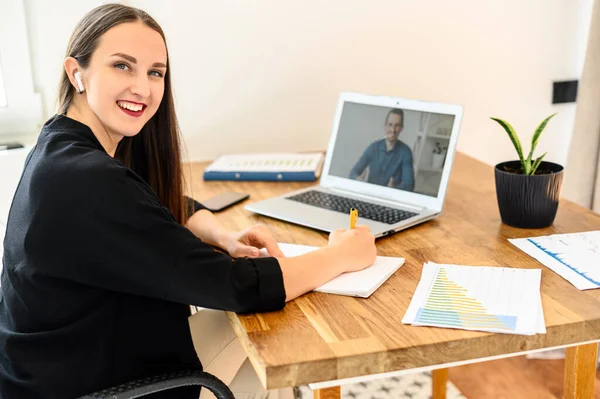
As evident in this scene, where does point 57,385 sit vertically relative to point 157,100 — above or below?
below

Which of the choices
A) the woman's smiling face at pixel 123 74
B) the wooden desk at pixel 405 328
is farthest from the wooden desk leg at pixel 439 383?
the woman's smiling face at pixel 123 74

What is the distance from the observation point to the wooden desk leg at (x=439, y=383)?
2.08 meters

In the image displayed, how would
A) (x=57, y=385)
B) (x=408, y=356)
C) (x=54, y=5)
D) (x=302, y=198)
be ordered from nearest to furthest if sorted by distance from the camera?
1. (x=408, y=356)
2. (x=57, y=385)
3. (x=302, y=198)
4. (x=54, y=5)

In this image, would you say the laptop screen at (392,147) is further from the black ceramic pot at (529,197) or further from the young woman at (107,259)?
the young woman at (107,259)

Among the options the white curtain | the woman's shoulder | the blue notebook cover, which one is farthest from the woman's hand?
the white curtain

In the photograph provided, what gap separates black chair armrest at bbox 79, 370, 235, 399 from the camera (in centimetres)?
111

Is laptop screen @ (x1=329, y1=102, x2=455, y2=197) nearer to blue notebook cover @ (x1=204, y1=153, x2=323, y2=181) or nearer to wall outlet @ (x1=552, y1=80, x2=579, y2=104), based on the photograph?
blue notebook cover @ (x1=204, y1=153, x2=323, y2=181)

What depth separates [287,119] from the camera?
2.29 m

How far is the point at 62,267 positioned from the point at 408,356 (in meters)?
0.55

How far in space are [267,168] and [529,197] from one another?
2.46ft

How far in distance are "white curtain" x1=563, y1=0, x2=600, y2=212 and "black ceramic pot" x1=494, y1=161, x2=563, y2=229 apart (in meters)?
A: 0.74

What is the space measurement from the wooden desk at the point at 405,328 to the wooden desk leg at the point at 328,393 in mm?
82

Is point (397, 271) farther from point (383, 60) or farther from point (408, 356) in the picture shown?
point (383, 60)

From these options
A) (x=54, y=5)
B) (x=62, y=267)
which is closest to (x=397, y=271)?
(x=62, y=267)
